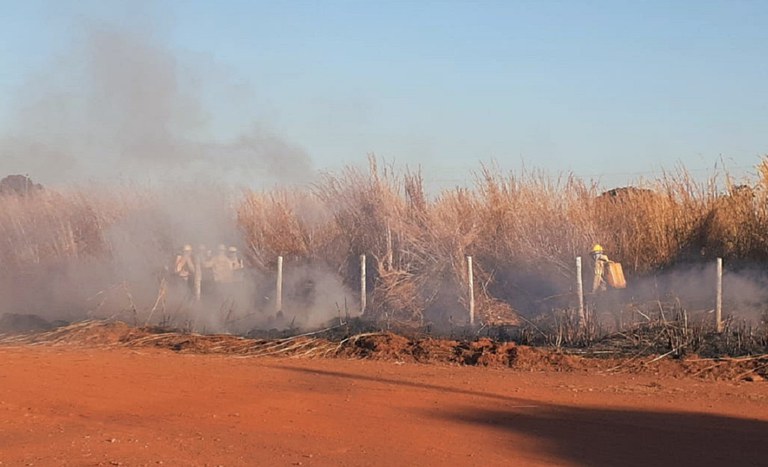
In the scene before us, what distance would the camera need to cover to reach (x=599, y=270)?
2209 cm

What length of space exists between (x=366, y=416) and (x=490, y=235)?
15330 mm

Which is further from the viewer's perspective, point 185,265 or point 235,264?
point 235,264

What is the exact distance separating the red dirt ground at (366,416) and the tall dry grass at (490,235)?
8071mm

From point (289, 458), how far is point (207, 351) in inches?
375

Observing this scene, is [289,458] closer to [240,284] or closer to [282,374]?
[282,374]

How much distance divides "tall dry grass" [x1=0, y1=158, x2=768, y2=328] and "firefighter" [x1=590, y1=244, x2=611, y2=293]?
37.0 inches

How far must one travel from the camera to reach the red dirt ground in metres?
8.99

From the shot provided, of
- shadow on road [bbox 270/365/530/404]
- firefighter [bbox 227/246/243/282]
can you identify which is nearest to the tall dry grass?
firefighter [bbox 227/246/243/282]

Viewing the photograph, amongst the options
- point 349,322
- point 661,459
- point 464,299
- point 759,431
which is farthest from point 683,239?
point 661,459

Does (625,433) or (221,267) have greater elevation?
(221,267)

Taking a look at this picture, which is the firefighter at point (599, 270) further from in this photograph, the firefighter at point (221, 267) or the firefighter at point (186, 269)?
the firefighter at point (186, 269)

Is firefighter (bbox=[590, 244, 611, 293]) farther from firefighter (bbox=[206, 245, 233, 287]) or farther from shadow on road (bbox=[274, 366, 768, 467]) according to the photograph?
shadow on road (bbox=[274, 366, 768, 467])

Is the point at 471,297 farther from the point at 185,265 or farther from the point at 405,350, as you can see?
Result: the point at 185,265

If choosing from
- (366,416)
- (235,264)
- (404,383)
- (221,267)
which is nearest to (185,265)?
(221,267)
